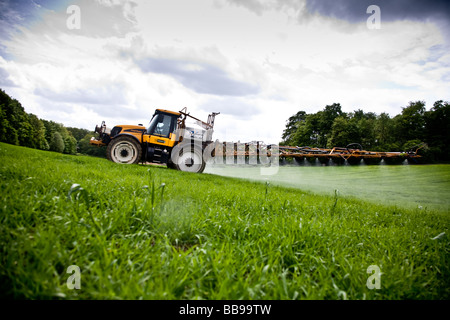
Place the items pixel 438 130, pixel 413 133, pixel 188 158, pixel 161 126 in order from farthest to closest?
pixel 413 133 → pixel 438 130 → pixel 188 158 → pixel 161 126

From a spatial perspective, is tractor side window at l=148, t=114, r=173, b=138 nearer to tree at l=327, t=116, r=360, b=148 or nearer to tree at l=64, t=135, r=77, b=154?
tree at l=327, t=116, r=360, b=148

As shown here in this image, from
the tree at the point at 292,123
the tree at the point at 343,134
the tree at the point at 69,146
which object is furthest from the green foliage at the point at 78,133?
the tree at the point at 343,134

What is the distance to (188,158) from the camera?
10875mm

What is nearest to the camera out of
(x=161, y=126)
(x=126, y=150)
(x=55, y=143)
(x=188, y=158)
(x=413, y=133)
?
(x=126, y=150)

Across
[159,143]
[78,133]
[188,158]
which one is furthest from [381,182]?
[78,133]

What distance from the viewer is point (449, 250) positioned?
2.13m

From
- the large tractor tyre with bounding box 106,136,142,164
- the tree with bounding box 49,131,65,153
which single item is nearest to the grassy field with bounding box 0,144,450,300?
the large tractor tyre with bounding box 106,136,142,164

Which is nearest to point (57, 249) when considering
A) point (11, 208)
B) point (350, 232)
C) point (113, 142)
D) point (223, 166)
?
point (11, 208)

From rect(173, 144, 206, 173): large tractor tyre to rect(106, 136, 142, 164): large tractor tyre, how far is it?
2032 millimetres

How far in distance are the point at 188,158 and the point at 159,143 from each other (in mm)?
1852

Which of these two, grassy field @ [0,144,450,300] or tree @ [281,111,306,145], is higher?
tree @ [281,111,306,145]

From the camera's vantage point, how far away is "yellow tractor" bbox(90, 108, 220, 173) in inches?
393

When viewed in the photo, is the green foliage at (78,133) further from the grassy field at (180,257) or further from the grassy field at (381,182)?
the grassy field at (180,257)

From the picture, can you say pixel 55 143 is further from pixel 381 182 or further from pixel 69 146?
pixel 381 182
